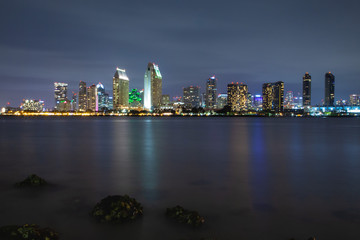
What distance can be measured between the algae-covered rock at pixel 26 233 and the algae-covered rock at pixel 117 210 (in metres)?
1.49

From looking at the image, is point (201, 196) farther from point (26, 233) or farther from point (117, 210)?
point (26, 233)

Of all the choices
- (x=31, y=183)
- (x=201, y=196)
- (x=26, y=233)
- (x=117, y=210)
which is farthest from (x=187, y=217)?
(x=31, y=183)

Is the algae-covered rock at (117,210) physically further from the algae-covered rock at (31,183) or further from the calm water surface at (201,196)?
the algae-covered rock at (31,183)

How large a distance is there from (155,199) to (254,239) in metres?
4.56

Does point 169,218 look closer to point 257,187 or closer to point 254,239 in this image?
point 254,239

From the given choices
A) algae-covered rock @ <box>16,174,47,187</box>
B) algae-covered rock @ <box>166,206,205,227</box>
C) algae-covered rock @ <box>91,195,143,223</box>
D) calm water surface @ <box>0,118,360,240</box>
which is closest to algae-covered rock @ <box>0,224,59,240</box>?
calm water surface @ <box>0,118,360,240</box>

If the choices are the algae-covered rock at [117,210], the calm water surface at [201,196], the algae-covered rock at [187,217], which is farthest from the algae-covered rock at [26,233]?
the algae-covered rock at [187,217]

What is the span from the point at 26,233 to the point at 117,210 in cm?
250

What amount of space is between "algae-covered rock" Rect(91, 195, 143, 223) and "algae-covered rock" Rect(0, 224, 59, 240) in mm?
1493

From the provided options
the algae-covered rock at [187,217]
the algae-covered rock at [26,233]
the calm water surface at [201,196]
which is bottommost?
the calm water surface at [201,196]

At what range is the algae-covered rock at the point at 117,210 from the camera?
27.9 ft

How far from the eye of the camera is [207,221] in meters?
8.69

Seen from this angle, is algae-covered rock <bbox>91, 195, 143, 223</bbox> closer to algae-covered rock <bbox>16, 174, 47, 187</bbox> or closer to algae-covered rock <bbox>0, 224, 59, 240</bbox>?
algae-covered rock <bbox>0, 224, 59, 240</bbox>

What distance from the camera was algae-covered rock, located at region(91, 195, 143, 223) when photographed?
8508 mm
